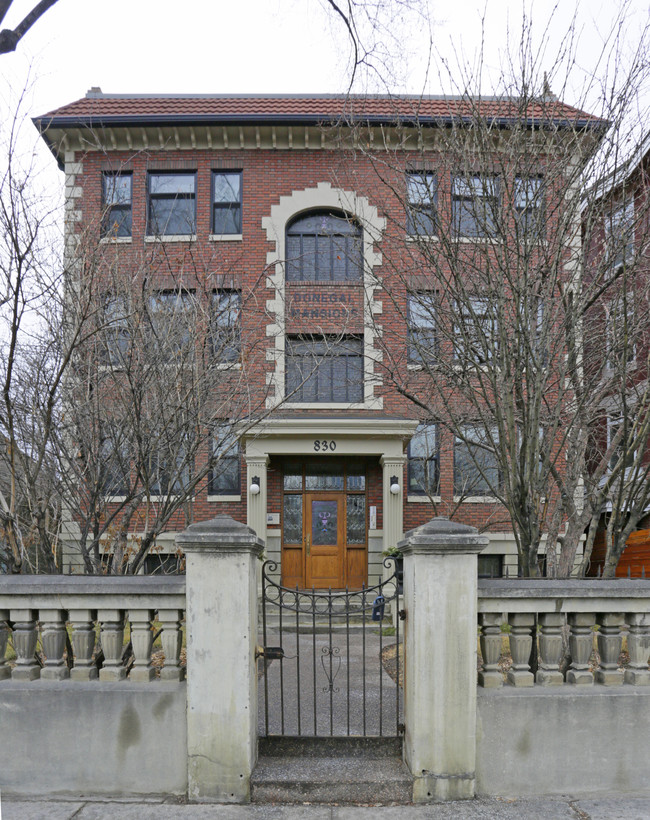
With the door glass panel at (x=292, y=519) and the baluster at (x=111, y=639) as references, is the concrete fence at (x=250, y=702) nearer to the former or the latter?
the baluster at (x=111, y=639)

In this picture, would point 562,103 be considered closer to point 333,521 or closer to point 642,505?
point 642,505

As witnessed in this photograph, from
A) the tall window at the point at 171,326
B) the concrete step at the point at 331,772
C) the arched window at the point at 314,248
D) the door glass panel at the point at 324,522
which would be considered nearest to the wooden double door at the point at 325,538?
the door glass panel at the point at 324,522

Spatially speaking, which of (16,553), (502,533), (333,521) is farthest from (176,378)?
(502,533)

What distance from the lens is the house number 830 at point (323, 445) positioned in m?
15.1

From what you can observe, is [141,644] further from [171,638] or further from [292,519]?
[292,519]

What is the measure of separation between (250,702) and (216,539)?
1.12 m

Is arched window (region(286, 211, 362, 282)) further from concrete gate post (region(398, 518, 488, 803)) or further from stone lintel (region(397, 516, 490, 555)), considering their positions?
concrete gate post (region(398, 518, 488, 803))

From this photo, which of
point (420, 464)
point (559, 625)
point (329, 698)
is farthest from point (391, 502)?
point (559, 625)

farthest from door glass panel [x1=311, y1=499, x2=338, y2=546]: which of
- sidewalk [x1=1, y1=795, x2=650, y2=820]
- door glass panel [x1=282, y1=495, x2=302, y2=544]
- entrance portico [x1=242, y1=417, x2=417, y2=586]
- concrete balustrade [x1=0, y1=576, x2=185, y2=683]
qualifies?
sidewalk [x1=1, y1=795, x2=650, y2=820]

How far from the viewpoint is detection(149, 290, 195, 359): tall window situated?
277 inches

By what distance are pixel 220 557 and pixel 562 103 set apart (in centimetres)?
542

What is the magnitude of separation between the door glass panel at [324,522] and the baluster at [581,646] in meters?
11.7

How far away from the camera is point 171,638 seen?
15.2 feet

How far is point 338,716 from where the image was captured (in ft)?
19.4
